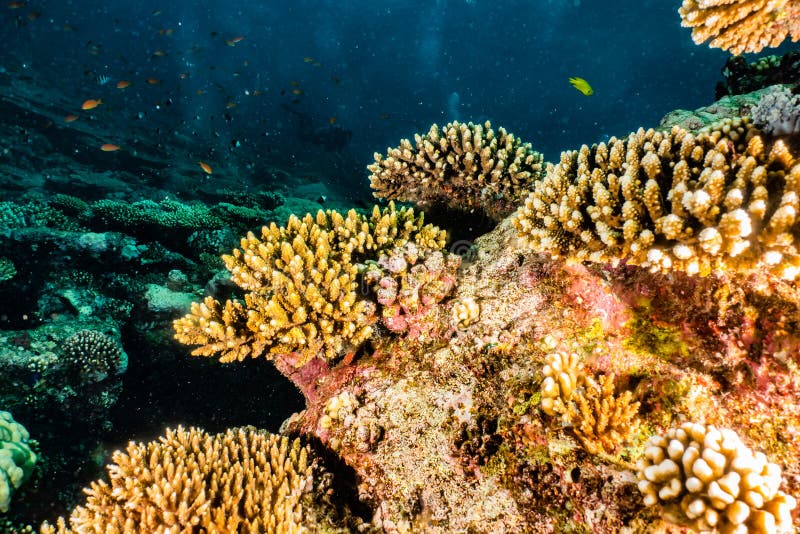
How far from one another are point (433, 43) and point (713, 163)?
79.6m

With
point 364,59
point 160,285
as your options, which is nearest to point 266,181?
point 160,285

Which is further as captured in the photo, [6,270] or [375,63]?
[375,63]

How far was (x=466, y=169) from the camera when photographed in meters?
5.45

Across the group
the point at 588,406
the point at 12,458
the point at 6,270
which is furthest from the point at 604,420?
the point at 6,270

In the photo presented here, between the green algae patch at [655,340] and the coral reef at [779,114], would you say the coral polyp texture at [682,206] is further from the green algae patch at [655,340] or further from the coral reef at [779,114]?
the green algae patch at [655,340]

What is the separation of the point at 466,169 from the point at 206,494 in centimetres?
489

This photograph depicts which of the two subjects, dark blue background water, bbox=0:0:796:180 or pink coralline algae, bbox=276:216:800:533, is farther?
dark blue background water, bbox=0:0:796:180

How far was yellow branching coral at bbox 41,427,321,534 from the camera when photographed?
249cm

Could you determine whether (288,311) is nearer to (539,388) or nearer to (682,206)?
(539,388)

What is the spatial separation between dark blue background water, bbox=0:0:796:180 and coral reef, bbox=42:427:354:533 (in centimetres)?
2884

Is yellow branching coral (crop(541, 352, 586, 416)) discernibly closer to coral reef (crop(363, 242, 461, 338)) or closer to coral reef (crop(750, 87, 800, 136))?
coral reef (crop(363, 242, 461, 338))

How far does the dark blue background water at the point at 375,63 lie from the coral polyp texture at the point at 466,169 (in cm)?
Answer: 2638

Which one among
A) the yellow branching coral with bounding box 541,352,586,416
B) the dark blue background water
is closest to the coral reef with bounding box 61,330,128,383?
the yellow branching coral with bounding box 541,352,586,416

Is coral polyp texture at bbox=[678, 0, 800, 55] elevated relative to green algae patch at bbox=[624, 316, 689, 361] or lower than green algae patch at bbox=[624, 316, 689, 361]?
elevated
